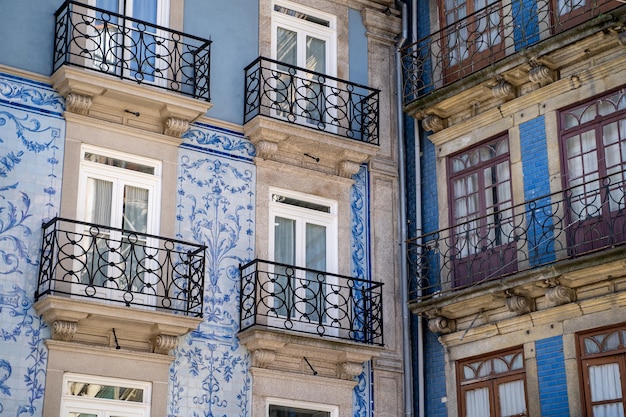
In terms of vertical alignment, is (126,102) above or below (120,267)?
Result: above

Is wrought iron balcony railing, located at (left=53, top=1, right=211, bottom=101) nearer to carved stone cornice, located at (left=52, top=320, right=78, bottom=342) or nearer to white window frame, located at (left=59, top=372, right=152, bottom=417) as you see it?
carved stone cornice, located at (left=52, top=320, right=78, bottom=342)

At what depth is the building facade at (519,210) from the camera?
44.4 ft

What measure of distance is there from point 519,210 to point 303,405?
3622 mm

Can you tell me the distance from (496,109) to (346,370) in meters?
3.90

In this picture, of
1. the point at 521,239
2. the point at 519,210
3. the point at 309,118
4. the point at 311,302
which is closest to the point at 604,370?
the point at 521,239

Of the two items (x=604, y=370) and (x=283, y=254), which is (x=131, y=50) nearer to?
(x=283, y=254)

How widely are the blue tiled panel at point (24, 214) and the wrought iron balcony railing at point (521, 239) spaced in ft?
15.7

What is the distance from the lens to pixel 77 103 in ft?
45.7

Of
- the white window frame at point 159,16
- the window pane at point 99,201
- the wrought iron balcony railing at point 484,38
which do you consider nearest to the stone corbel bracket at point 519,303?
the wrought iron balcony railing at point 484,38

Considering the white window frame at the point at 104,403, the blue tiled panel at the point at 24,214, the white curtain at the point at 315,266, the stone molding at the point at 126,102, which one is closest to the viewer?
the blue tiled panel at the point at 24,214

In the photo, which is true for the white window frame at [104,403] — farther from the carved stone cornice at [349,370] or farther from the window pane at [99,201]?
the carved stone cornice at [349,370]

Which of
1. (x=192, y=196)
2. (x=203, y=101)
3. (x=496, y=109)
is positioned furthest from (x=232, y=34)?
(x=496, y=109)

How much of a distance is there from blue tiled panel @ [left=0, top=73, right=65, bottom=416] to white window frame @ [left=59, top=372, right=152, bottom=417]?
0.33 metres

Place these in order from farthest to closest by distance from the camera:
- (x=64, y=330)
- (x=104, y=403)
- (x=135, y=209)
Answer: (x=135, y=209) < (x=104, y=403) < (x=64, y=330)
